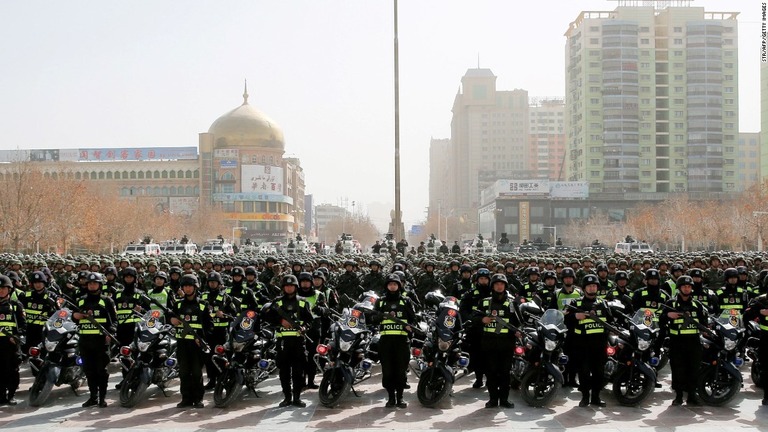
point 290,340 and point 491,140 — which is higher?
point 491,140

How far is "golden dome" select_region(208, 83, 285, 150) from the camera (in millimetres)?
107812

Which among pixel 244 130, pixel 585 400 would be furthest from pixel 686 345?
pixel 244 130

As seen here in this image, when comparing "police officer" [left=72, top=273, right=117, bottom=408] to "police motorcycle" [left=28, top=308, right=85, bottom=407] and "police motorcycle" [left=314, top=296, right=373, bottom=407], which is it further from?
"police motorcycle" [left=314, top=296, right=373, bottom=407]

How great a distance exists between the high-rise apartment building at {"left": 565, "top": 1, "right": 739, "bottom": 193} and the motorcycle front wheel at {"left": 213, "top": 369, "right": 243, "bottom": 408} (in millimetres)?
98664

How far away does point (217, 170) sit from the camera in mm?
109250

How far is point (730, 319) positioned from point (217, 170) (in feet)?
333

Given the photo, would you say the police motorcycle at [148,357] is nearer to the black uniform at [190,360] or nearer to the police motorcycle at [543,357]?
the black uniform at [190,360]

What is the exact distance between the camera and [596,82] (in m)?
105

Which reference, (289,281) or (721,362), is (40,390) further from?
(721,362)

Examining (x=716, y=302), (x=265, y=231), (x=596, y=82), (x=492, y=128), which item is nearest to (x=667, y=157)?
(x=596, y=82)

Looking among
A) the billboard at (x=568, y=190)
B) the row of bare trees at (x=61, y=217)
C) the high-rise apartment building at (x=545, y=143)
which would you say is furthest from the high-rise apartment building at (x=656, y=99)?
the high-rise apartment building at (x=545, y=143)

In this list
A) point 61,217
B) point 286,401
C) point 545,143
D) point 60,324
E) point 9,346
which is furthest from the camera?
point 545,143

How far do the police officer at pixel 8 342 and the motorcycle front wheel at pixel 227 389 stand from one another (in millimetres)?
2742

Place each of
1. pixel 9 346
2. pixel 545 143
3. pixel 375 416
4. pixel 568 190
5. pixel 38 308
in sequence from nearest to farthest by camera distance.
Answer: pixel 375 416 < pixel 9 346 < pixel 38 308 < pixel 568 190 < pixel 545 143
